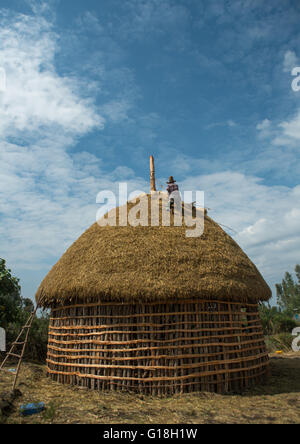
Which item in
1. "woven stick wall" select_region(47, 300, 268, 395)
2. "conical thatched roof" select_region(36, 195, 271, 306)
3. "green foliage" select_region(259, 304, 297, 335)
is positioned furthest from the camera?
"green foliage" select_region(259, 304, 297, 335)

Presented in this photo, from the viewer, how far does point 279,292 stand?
62.8 metres

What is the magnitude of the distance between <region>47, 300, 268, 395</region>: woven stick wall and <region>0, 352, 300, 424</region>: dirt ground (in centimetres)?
31

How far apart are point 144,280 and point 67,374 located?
132 inches

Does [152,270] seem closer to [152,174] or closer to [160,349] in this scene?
[160,349]

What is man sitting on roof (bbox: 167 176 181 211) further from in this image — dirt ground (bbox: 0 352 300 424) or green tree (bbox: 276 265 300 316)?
green tree (bbox: 276 265 300 316)

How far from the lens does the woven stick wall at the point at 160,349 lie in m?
6.84

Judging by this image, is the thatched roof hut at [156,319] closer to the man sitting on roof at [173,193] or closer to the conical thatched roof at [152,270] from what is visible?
the conical thatched roof at [152,270]

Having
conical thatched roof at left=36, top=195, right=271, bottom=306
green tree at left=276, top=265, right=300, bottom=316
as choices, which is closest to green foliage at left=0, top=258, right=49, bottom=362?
conical thatched roof at left=36, top=195, right=271, bottom=306

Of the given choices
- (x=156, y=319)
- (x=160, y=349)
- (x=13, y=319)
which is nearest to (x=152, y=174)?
(x=156, y=319)

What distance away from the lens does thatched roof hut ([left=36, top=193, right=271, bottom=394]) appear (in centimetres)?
690

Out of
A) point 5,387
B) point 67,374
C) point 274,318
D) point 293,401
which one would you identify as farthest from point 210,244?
point 274,318

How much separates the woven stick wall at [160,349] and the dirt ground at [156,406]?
310 millimetres

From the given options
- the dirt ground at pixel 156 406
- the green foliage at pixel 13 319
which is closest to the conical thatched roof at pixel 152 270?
the dirt ground at pixel 156 406
